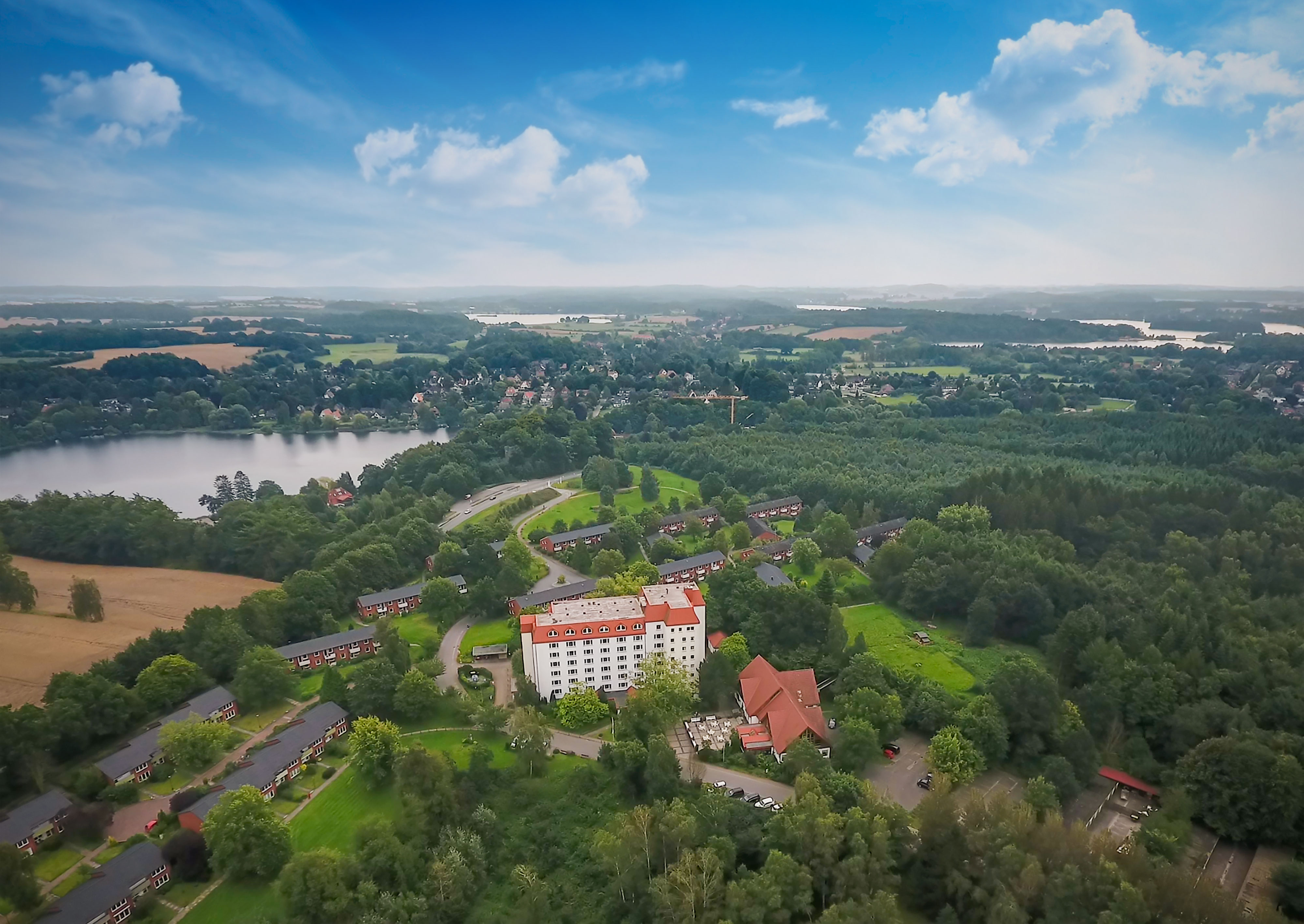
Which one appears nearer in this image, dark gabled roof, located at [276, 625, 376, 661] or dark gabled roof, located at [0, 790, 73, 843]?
dark gabled roof, located at [0, 790, 73, 843]

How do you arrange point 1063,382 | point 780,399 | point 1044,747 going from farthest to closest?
point 1063,382 < point 780,399 < point 1044,747

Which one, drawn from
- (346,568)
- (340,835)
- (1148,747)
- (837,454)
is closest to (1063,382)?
(837,454)

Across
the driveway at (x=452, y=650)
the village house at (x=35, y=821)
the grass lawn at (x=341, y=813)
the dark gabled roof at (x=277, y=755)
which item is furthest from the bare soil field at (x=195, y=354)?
the grass lawn at (x=341, y=813)

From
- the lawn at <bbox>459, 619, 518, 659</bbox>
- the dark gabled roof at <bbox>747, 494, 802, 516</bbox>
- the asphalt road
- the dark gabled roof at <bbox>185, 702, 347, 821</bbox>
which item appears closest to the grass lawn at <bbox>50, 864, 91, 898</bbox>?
the dark gabled roof at <bbox>185, 702, 347, 821</bbox>

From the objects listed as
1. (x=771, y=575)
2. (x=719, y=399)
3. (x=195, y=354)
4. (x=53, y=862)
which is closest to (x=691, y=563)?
(x=771, y=575)

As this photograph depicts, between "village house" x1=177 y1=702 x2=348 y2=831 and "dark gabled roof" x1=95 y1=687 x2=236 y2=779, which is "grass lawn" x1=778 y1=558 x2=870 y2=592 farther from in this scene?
"dark gabled roof" x1=95 y1=687 x2=236 y2=779

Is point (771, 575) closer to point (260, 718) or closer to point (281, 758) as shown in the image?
point (281, 758)

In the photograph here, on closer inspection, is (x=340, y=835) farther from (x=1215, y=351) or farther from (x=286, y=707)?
(x=1215, y=351)

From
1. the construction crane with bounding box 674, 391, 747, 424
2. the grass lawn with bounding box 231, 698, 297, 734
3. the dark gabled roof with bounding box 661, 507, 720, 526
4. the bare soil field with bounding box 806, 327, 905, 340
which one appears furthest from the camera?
the bare soil field with bounding box 806, 327, 905, 340
